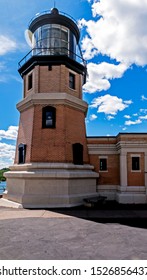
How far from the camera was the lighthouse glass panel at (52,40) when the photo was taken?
51.1ft

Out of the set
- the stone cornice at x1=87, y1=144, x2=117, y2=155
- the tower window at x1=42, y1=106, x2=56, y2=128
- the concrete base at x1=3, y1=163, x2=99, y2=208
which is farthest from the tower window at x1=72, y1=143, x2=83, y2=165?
the tower window at x1=42, y1=106, x2=56, y2=128

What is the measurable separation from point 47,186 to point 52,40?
10489mm

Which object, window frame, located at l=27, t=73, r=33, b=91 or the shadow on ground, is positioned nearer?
the shadow on ground

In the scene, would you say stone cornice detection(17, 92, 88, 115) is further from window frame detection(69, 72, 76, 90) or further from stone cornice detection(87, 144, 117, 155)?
stone cornice detection(87, 144, 117, 155)

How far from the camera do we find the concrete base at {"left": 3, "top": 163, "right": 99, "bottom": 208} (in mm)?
12734

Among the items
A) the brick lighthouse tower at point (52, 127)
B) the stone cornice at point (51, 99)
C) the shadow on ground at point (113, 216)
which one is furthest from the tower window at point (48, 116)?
the shadow on ground at point (113, 216)

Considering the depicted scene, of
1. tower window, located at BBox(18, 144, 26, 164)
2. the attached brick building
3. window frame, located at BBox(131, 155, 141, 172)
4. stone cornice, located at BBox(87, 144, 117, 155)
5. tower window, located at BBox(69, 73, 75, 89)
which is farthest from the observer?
stone cornice, located at BBox(87, 144, 117, 155)

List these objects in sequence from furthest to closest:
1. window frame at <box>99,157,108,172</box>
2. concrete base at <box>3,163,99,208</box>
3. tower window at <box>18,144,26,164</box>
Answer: window frame at <box>99,157,108,172</box> → tower window at <box>18,144,26,164</box> → concrete base at <box>3,163,99,208</box>

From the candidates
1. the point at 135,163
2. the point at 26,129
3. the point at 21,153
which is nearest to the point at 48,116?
the point at 26,129

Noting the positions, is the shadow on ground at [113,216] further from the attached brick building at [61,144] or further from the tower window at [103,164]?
the tower window at [103,164]

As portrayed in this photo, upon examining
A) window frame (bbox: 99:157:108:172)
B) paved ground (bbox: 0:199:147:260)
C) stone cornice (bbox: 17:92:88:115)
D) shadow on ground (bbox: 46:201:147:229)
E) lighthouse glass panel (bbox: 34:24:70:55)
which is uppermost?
lighthouse glass panel (bbox: 34:24:70:55)

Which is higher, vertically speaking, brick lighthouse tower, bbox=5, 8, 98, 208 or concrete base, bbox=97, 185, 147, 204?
brick lighthouse tower, bbox=5, 8, 98, 208

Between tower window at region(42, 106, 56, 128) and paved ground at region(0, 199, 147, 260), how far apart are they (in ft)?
19.0

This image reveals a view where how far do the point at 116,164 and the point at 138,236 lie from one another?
8.89m
